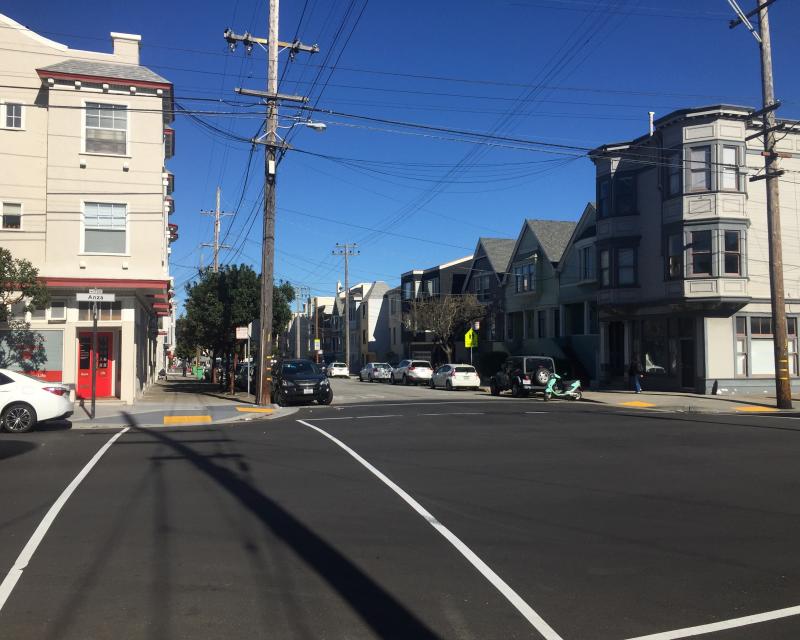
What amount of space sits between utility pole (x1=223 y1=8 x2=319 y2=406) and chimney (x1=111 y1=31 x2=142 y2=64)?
3726mm

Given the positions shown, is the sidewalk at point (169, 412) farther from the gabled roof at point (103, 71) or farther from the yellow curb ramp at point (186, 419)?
the gabled roof at point (103, 71)

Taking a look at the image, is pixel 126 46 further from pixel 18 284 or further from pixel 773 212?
pixel 773 212

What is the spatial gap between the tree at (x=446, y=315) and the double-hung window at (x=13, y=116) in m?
31.4

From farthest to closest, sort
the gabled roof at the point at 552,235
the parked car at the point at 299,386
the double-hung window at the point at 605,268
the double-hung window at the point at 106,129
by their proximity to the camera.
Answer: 1. the gabled roof at the point at 552,235
2. the double-hung window at the point at 605,268
3. the parked car at the point at 299,386
4. the double-hung window at the point at 106,129

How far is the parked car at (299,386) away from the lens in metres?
25.8

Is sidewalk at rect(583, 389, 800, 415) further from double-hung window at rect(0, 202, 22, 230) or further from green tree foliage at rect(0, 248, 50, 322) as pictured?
double-hung window at rect(0, 202, 22, 230)

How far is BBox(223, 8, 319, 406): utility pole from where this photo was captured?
78.2ft

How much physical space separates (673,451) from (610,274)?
22138mm

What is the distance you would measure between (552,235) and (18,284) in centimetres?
3400

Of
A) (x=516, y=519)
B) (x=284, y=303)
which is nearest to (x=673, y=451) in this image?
(x=516, y=519)

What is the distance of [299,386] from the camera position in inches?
1013

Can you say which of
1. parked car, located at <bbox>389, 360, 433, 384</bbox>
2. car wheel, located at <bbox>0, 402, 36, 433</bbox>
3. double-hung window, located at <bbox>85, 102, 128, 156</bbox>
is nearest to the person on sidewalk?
parked car, located at <bbox>389, 360, 433, 384</bbox>

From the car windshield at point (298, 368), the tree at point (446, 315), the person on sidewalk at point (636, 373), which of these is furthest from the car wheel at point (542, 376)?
the tree at point (446, 315)

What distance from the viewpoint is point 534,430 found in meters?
16.6
